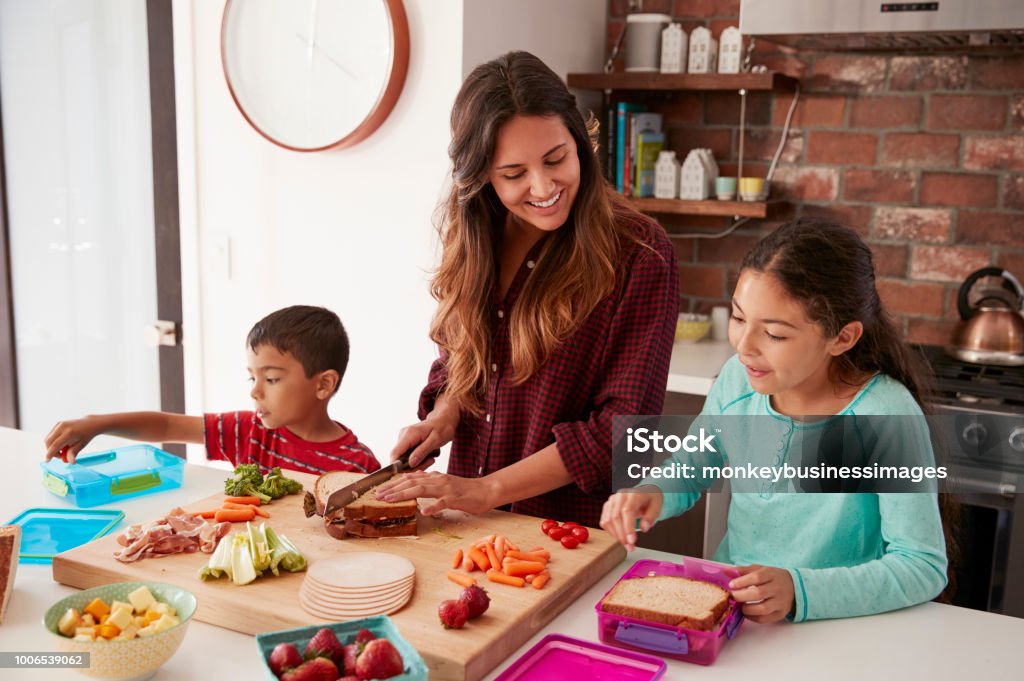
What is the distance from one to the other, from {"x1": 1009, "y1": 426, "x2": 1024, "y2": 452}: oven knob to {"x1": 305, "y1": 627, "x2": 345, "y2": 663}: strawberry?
6.09 ft

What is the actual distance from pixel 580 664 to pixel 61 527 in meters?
0.94

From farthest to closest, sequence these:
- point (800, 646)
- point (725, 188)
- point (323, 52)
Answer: point (725, 188), point (323, 52), point (800, 646)

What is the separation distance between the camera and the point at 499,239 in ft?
6.15

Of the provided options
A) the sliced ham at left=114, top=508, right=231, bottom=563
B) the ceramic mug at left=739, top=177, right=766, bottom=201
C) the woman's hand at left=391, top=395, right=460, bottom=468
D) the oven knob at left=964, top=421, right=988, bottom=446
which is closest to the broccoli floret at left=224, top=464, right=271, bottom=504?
the sliced ham at left=114, top=508, right=231, bottom=563

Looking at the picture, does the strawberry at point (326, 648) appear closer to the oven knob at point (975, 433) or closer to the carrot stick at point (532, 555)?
the carrot stick at point (532, 555)

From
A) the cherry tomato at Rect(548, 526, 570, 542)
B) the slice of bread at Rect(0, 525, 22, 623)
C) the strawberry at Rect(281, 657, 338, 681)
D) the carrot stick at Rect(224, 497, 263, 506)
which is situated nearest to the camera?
the strawberry at Rect(281, 657, 338, 681)

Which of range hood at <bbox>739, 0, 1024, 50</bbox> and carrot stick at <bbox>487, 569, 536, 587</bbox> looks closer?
carrot stick at <bbox>487, 569, 536, 587</bbox>

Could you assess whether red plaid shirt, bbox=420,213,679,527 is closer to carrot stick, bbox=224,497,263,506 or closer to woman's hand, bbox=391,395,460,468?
woman's hand, bbox=391,395,460,468

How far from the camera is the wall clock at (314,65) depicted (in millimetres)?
2566

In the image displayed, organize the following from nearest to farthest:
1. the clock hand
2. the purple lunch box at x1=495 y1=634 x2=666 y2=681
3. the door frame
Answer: the purple lunch box at x1=495 y1=634 x2=666 y2=681, the clock hand, the door frame

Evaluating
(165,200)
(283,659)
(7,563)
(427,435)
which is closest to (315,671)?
(283,659)

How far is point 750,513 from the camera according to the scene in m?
1.56

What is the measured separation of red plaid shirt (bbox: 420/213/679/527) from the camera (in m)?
1.67

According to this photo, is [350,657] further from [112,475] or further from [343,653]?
[112,475]
